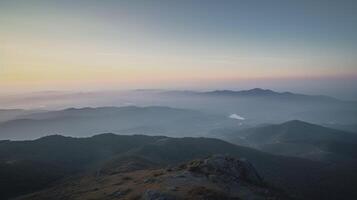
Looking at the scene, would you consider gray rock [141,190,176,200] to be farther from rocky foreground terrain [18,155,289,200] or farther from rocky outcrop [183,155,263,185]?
rocky outcrop [183,155,263,185]

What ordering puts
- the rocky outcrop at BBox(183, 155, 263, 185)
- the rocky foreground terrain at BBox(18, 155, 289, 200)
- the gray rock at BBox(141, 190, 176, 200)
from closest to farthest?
the gray rock at BBox(141, 190, 176, 200)
the rocky foreground terrain at BBox(18, 155, 289, 200)
the rocky outcrop at BBox(183, 155, 263, 185)

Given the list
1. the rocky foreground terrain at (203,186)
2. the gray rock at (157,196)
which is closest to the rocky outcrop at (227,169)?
the rocky foreground terrain at (203,186)

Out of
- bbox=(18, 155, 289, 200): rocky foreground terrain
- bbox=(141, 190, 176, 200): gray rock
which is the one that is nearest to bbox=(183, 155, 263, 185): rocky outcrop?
bbox=(18, 155, 289, 200): rocky foreground terrain

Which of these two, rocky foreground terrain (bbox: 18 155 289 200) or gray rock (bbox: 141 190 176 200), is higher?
gray rock (bbox: 141 190 176 200)

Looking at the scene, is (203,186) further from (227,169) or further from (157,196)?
(227,169)

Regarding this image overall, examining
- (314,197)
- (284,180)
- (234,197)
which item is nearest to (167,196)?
(234,197)

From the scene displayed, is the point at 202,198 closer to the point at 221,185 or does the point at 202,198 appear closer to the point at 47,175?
the point at 221,185

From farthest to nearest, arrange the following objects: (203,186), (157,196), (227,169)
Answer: (227,169)
(203,186)
(157,196)

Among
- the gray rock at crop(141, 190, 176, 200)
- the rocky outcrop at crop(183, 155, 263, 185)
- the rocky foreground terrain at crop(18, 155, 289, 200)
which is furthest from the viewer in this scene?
the rocky outcrop at crop(183, 155, 263, 185)

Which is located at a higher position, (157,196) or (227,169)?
(157,196)

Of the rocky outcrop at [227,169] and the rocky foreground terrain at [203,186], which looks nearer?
the rocky foreground terrain at [203,186]

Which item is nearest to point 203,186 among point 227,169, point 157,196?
point 157,196

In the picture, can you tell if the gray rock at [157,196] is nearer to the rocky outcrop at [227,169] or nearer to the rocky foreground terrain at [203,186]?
the rocky foreground terrain at [203,186]

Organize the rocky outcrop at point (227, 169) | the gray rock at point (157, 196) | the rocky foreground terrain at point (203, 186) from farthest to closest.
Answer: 1. the rocky outcrop at point (227, 169)
2. the rocky foreground terrain at point (203, 186)
3. the gray rock at point (157, 196)
